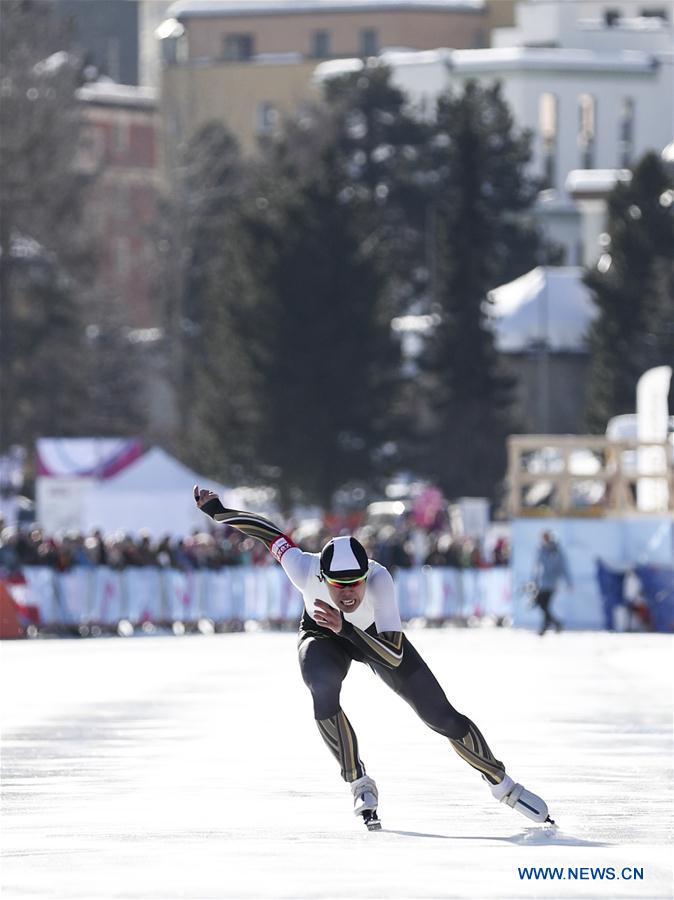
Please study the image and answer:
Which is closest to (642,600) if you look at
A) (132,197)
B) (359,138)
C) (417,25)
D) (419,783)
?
(419,783)

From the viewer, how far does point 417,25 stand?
13425 centimetres

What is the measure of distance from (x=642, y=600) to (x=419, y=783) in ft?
75.3

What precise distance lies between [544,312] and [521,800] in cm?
7649

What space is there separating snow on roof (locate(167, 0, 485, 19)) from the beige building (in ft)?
0.15

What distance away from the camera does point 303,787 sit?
1380 centimetres

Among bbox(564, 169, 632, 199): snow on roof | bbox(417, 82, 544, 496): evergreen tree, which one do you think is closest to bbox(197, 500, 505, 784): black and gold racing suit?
bbox(417, 82, 544, 496): evergreen tree

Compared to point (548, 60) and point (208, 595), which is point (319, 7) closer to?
point (548, 60)

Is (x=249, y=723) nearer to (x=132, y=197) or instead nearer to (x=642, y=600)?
(x=642, y=600)

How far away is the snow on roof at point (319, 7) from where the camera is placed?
13425cm

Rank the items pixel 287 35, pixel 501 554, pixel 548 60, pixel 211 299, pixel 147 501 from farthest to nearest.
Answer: pixel 287 35, pixel 548 60, pixel 211 299, pixel 147 501, pixel 501 554

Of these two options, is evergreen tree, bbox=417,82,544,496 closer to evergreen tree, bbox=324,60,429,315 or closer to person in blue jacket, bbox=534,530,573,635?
evergreen tree, bbox=324,60,429,315

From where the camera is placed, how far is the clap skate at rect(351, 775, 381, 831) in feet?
38.0

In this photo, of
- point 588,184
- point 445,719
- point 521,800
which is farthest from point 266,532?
point 588,184

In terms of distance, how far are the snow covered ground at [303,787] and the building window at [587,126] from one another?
96.8 m
